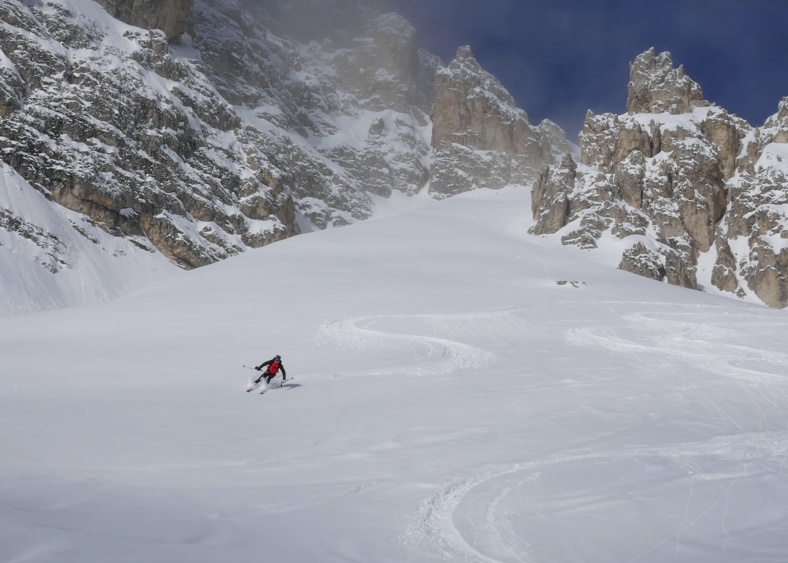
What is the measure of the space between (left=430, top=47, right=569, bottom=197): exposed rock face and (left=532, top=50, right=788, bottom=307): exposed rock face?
52.9m

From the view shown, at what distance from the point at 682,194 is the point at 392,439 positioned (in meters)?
81.7

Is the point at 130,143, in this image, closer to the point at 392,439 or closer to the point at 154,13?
the point at 154,13

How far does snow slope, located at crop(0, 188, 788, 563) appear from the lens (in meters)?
5.80

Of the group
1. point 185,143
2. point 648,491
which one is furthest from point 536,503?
point 185,143

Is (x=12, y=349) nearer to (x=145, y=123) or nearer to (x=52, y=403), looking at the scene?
(x=52, y=403)

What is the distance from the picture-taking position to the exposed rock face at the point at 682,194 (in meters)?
70.6

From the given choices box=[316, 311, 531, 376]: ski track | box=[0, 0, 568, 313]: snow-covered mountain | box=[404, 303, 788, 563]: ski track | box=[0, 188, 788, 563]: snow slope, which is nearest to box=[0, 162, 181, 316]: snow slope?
box=[0, 0, 568, 313]: snow-covered mountain

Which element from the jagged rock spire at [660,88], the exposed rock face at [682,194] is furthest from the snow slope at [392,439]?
the jagged rock spire at [660,88]

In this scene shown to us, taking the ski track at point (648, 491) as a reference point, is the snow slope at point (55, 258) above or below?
above

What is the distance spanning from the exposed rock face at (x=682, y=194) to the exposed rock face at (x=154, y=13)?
77.9m

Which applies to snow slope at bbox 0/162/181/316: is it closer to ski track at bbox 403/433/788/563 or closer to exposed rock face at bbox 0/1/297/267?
exposed rock face at bbox 0/1/297/267

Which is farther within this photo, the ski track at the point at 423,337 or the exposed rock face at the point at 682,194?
the exposed rock face at the point at 682,194

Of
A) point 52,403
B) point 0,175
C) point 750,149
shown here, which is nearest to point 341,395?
point 52,403

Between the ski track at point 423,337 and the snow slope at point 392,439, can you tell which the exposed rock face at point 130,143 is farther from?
the ski track at point 423,337
